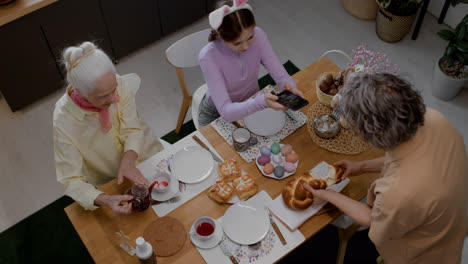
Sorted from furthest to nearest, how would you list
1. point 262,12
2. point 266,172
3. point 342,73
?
1. point 262,12
2. point 342,73
3. point 266,172

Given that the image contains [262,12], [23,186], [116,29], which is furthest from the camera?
[262,12]

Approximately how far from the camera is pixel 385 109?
154 cm

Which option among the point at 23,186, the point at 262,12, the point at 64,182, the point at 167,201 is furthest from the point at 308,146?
the point at 262,12

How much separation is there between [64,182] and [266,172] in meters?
0.97

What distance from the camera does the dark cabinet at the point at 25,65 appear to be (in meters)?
2.96

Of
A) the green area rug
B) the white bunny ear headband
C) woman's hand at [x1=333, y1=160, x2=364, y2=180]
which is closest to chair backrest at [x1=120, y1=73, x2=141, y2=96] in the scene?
the white bunny ear headband

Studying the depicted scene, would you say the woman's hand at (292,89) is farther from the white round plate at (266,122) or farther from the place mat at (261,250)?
the place mat at (261,250)

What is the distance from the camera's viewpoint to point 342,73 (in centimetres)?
224

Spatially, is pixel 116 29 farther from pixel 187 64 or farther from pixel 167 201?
pixel 167 201

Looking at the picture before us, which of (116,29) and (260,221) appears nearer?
(260,221)

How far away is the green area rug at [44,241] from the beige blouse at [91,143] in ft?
2.36

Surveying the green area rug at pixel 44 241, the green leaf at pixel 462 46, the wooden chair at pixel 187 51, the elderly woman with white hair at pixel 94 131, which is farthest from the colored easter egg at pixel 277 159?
the green leaf at pixel 462 46

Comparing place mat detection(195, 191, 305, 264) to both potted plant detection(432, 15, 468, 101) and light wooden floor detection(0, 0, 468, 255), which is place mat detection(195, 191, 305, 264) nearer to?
light wooden floor detection(0, 0, 468, 255)

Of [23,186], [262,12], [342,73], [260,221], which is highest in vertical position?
[342,73]
